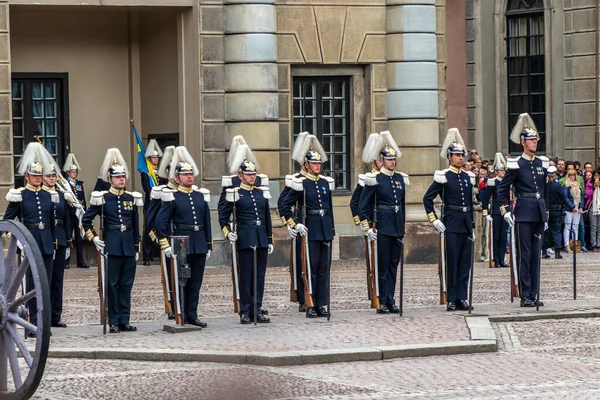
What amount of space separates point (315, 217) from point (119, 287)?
8.53 ft

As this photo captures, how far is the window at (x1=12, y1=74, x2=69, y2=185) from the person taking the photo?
2591 centimetres

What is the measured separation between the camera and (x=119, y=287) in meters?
16.5

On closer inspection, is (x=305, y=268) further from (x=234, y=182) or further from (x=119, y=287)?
(x=119, y=287)

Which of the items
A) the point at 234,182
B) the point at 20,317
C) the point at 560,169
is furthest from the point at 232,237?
the point at 560,169

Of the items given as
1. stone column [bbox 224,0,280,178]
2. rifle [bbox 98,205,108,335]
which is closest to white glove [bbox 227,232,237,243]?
rifle [bbox 98,205,108,335]

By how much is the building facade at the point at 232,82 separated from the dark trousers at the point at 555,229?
266cm

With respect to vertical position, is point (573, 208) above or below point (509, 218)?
below

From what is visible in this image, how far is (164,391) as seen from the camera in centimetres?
1209

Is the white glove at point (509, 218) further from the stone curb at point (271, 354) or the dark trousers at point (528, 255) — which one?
the stone curb at point (271, 354)

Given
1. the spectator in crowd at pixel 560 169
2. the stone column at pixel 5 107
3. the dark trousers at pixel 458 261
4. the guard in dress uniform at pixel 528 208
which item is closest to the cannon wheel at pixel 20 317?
the dark trousers at pixel 458 261

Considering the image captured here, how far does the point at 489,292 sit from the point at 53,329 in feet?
20.9

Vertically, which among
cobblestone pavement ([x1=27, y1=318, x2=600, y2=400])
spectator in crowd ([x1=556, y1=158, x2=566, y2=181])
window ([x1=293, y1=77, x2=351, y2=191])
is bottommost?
cobblestone pavement ([x1=27, y1=318, x2=600, y2=400])

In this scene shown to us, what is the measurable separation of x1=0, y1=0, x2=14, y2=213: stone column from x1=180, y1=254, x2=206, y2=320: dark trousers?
7962 mm

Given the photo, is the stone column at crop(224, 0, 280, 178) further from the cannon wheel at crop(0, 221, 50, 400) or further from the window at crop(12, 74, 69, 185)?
the cannon wheel at crop(0, 221, 50, 400)
